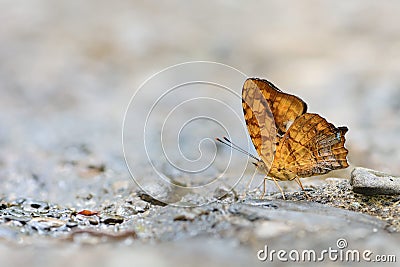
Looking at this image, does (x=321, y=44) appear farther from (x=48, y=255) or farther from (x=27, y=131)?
(x=48, y=255)

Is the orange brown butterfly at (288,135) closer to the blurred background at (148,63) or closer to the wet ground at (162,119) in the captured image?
the wet ground at (162,119)

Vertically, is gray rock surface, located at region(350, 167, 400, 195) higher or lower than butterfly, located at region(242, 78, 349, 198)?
lower

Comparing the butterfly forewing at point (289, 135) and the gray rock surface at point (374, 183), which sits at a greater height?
the butterfly forewing at point (289, 135)

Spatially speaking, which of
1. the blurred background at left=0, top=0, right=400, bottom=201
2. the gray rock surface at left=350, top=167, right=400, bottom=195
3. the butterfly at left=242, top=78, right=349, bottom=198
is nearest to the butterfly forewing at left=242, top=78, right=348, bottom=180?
the butterfly at left=242, top=78, right=349, bottom=198

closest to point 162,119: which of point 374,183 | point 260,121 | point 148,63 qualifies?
point 148,63

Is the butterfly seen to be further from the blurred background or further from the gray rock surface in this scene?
the blurred background

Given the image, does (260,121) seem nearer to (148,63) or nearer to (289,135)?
(289,135)

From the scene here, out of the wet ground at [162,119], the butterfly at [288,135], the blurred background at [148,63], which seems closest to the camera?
the wet ground at [162,119]

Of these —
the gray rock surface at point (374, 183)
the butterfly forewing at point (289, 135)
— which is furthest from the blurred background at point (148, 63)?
the butterfly forewing at point (289, 135)

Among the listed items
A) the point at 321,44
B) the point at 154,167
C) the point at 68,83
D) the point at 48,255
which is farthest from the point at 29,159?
the point at 321,44

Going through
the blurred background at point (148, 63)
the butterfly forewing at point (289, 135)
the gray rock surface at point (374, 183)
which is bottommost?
the gray rock surface at point (374, 183)
